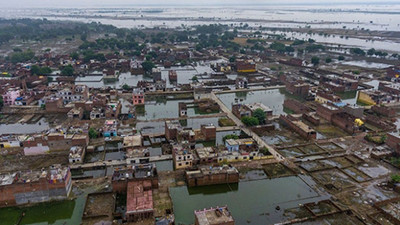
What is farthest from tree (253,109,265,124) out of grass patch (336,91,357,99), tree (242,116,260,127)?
grass patch (336,91,357,99)

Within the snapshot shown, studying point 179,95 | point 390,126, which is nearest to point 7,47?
point 179,95

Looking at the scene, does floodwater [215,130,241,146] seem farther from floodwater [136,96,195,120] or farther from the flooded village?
floodwater [136,96,195,120]

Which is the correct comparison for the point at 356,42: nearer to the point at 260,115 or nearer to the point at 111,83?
the point at 260,115

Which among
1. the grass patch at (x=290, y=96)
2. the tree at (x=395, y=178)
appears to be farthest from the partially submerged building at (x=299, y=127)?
the grass patch at (x=290, y=96)

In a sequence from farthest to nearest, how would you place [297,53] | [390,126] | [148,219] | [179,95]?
1. [297,53]
2. [179,95]
3. [390,126]
4. [148,219]

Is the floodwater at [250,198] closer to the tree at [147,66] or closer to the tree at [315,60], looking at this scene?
the tree at [147,66]

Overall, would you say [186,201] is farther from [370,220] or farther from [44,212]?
[370,220]

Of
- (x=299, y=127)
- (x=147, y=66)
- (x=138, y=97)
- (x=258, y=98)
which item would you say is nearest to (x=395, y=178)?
(x=299, y=127)
